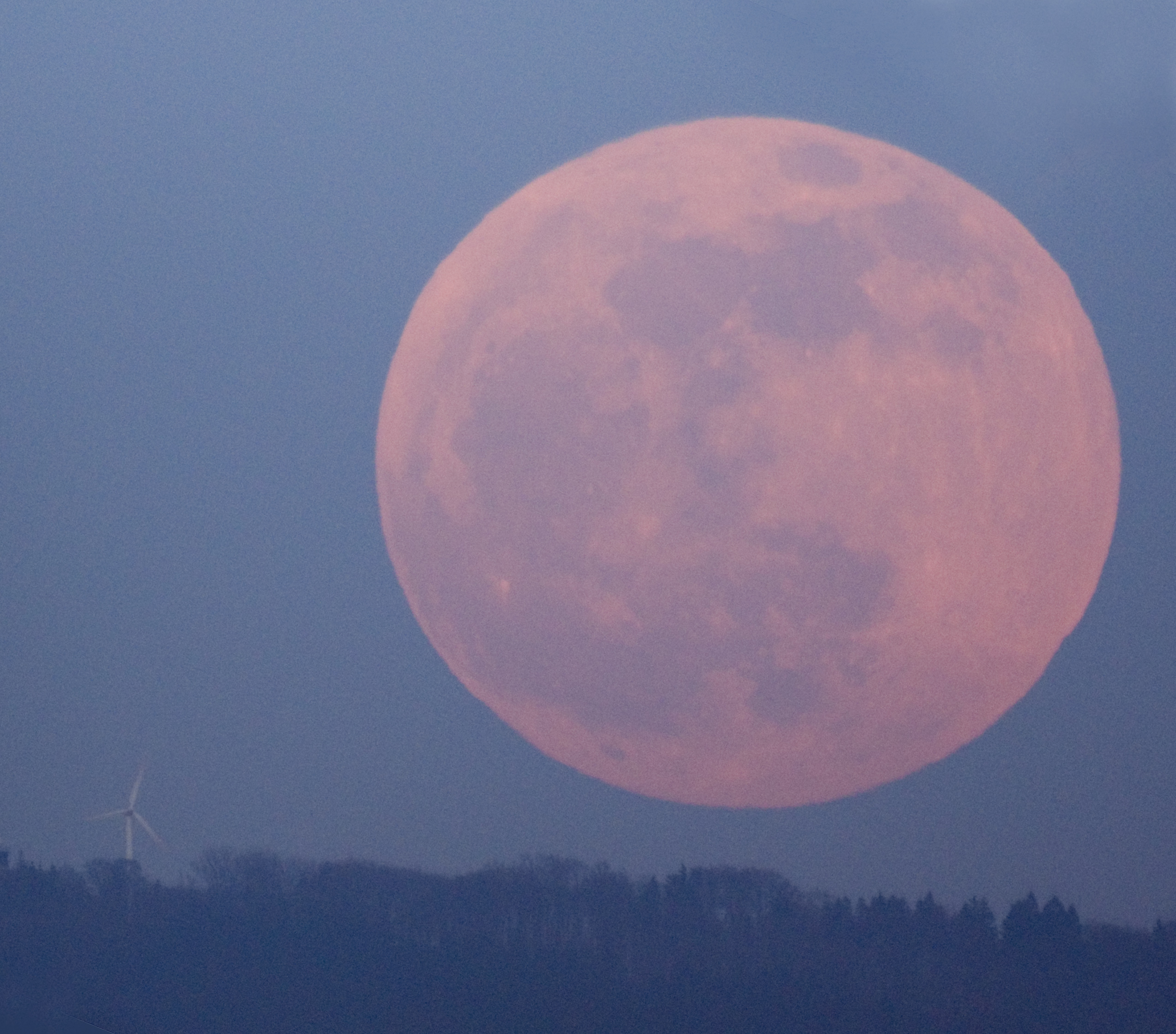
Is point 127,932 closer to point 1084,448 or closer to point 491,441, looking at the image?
point 491,441

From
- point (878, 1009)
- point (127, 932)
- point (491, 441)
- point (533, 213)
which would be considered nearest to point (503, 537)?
point (491, 441)

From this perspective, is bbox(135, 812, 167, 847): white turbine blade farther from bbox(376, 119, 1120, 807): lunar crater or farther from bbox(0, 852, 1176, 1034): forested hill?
bbox(376, 119, 1120, 807): lunar crater

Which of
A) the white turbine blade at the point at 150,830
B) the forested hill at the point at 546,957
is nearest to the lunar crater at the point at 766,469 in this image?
the forested hill at the point at 546,957

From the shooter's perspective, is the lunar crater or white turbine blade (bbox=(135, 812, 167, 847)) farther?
white turbine blade (bbox=(135, 812, 167, 847))

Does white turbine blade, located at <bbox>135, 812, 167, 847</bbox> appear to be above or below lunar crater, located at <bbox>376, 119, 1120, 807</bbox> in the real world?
below

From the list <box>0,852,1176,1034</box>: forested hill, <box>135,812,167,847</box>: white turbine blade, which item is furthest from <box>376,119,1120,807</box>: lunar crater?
<box>135,812,167,847</box>: white turbine blade

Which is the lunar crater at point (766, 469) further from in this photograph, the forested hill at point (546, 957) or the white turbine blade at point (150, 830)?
the white turbine blade at point (150, 830)
